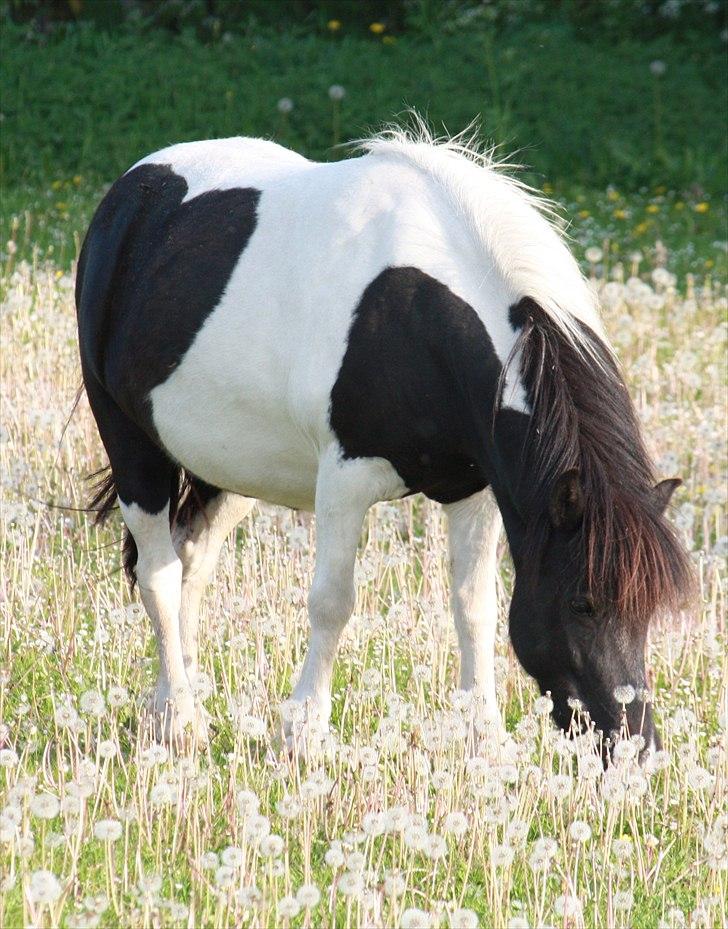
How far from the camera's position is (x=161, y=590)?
5.36 metres

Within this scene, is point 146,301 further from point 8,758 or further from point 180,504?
point 8,758

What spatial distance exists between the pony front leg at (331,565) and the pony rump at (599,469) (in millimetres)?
603

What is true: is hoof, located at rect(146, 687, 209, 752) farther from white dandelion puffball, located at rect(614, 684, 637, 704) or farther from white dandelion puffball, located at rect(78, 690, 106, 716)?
white dandelion puffball, located at rect(614, 684, 637, 704)

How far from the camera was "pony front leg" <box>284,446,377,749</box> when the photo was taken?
452 cm

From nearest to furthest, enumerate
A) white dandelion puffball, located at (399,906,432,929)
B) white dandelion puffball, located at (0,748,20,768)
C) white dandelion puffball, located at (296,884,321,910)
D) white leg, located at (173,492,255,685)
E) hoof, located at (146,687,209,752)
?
white dandelion puffball, located at (399,906,432,929) → white dandelion puffball, located at (296,884,321,910) → white dandelion puffball, located at (0,748,20,768) → hoof, located at (146,687,209,752) → white leg, located at (173,492,255,685)

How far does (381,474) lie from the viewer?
14.9ft

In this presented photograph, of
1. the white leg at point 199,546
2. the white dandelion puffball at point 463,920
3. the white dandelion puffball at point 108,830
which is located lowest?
the white dandelion puffball at point 463,920

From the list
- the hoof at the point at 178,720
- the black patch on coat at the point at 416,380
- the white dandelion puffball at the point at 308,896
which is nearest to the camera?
the white dandelion puffball at the point at 308,896

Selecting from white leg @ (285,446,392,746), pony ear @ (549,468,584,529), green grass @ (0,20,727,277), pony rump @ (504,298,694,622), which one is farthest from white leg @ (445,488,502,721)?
green grass @ (0,20,727,277)

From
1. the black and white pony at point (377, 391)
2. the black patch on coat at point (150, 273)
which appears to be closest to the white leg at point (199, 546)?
the black and white pony at point (377, 391)

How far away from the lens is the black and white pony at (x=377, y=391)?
13.1ft

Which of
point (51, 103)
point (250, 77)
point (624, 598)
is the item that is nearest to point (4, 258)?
point (51, 103)

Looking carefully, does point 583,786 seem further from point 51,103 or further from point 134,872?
point 51,103

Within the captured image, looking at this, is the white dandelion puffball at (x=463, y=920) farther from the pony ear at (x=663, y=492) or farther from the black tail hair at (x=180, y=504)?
the black tail hair at (x=180, y=504)
